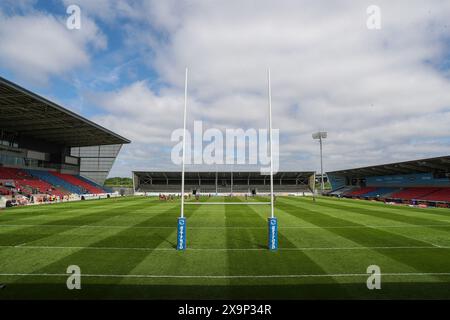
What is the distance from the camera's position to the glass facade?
7106 centimetres

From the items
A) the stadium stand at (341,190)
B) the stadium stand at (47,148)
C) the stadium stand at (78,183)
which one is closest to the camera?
the stadium stand at (47,148)

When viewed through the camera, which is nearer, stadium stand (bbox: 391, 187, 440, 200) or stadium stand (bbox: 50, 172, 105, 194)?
stadium stand (bbox: 391, 187, 440, 200)

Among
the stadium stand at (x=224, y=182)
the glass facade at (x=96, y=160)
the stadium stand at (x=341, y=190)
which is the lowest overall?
the stadium stand at (x=341, y=190)

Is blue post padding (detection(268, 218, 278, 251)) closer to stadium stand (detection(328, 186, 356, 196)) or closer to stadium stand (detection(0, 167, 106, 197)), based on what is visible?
stadium stand (detection(0, 167, 106, 197))

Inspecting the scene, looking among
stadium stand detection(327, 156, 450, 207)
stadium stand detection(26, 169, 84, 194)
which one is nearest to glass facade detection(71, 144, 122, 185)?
stadium stand detection(26, 169, 84, 194)

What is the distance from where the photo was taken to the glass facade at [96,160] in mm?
71062

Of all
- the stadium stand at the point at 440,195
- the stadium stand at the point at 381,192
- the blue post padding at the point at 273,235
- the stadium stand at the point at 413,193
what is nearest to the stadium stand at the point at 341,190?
the stadium stand at the point at 381,192

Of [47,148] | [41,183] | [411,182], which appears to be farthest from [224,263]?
[47,148]

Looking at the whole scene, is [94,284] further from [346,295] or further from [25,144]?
[25,144]

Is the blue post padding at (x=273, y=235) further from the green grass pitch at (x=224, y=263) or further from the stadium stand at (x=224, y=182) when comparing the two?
the stadium stand at (x=224, y=182)

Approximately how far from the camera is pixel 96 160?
72.6 m

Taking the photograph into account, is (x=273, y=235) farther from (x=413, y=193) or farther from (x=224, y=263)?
(x=413, y=193)

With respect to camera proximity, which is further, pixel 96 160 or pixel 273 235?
pixel 96 160
